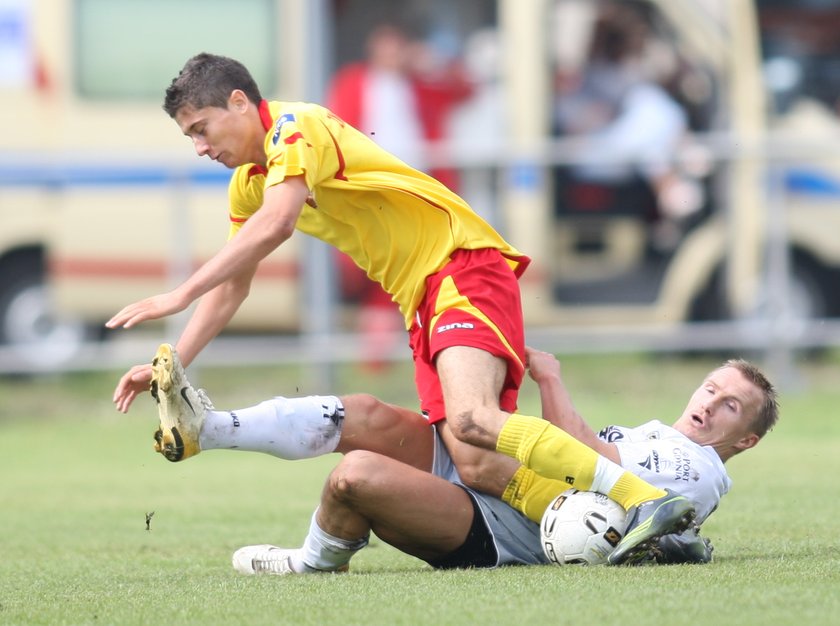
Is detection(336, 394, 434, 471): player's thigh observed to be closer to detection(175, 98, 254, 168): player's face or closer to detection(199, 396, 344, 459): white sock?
detection(199, 396, 344, 459): white sock

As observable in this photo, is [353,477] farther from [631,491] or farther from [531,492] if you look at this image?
[631,491]

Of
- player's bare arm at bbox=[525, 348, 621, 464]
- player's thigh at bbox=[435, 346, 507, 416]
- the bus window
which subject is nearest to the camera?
player's thigh at bbox=[435, 346, 507, 416]

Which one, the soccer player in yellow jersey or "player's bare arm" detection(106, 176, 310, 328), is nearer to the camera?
the soccer player in yellow jersey

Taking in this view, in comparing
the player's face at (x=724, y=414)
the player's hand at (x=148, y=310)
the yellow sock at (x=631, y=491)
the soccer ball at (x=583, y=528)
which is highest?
the player's hand at (x=148, y=310)

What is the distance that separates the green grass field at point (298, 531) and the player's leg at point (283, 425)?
453mm

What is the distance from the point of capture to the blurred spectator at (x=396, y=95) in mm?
13781

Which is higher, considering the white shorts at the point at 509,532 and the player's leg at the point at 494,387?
the player's leg at the point at 494,387

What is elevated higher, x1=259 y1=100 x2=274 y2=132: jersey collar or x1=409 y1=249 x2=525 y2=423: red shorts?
x1=259 y1=100 x2=274 y2=132: jersey collar

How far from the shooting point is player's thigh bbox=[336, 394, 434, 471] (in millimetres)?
5922

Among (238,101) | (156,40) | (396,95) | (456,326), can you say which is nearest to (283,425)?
(456,326)

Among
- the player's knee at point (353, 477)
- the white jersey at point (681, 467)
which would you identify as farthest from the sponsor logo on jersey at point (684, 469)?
the player's knee at point (353, 477)

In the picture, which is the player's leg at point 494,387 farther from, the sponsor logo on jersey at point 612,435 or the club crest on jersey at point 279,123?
the club crest on jersey at point 279,123

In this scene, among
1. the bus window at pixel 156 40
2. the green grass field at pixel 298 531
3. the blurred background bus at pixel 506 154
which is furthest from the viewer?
the bus window at pixel 156 40


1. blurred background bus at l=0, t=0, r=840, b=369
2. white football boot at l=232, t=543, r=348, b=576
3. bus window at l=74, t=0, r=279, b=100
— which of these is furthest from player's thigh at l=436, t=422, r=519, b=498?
bus window at l=74, t=0, r=279, b=100
